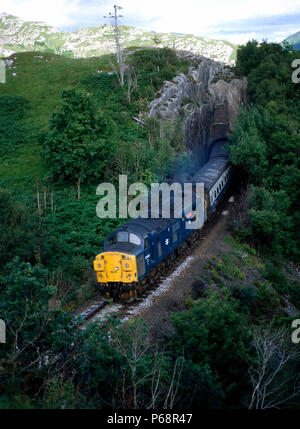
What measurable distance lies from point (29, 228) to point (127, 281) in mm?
7105

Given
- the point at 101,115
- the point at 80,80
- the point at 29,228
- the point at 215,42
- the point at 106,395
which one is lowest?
the point at 106,395

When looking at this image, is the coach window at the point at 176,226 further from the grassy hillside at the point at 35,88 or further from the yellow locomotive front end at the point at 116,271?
the grassy hillside at the point at 35,88

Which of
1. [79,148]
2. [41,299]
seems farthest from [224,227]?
[41,299]

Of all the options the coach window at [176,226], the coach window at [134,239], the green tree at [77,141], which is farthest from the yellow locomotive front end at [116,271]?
the green tree at [77,141]

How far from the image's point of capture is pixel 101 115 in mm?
32062

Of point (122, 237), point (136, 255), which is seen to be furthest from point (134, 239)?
point (136, 255)

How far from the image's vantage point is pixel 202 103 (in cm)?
4978

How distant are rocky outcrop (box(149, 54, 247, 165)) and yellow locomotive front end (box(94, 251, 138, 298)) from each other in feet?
88.0

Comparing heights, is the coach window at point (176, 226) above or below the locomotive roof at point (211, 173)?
below

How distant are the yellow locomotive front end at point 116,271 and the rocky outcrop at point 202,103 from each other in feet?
88.0

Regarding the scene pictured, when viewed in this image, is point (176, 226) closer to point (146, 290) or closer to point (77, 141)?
point (146, 290)

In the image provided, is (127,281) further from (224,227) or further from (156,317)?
(224,227)

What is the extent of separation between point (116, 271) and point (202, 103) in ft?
122

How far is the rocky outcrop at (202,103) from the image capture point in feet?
145
